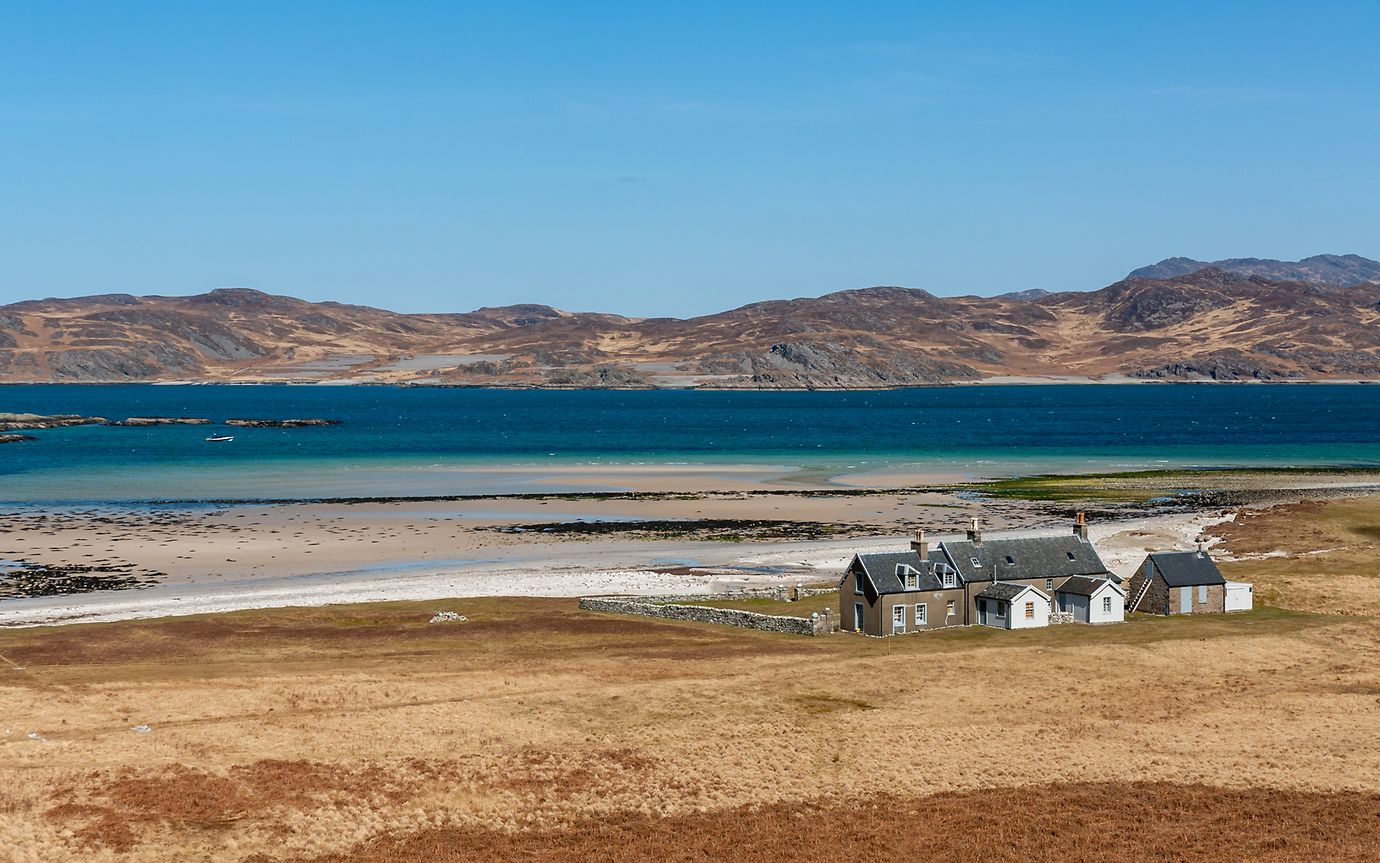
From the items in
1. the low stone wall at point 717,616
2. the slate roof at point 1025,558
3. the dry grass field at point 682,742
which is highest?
the slate roof at point 1025,558

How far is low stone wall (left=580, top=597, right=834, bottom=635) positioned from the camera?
62000 millimetres

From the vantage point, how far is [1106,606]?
64875 mm

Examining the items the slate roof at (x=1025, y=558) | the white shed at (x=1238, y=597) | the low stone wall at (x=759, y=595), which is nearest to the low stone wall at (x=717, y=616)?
the low stone wall at (x=759, y=595)

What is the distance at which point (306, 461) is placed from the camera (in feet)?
524

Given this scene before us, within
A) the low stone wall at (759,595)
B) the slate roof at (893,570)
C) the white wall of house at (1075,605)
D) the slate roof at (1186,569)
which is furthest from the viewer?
the low stone wall at (759,595)

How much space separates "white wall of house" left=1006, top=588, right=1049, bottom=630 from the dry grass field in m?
1.25

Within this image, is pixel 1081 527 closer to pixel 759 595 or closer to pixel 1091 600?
pixel 1091 600

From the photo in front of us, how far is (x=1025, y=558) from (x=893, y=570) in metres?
8.24

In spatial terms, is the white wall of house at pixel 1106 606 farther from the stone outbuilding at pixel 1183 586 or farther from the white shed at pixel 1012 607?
the stone outbuilding at pixel 1183 586

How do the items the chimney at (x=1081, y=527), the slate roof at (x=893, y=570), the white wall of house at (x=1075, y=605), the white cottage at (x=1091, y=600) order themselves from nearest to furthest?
1. the slate roof at (x=893, y=570)
2. the white cottage at (x=1091, y=600)
3. the white wall of house at (x=1075, y=605)
4. the chimney at (x=1081, y=527)

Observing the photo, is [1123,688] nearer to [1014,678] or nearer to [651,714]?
[1014,678]

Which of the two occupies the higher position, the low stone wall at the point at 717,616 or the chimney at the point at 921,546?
the chimney at the point at 921,546

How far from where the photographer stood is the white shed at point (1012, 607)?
6288cm

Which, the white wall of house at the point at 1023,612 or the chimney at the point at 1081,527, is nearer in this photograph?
the white wall of house at the point at 1023,612
